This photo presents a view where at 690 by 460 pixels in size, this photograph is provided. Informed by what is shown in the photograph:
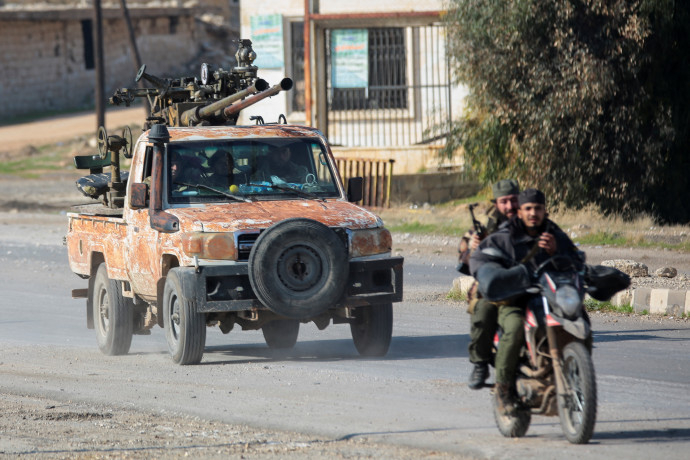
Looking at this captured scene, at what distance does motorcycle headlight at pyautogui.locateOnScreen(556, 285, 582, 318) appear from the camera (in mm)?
6289

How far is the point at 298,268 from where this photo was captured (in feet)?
30.7

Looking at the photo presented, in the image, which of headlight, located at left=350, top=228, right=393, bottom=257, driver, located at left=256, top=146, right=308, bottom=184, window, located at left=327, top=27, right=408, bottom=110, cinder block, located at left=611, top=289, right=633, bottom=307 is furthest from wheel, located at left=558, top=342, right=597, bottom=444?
window, located at left=327, top=27, right=408, bottom=110

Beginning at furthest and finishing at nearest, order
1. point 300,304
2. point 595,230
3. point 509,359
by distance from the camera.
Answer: point 595,230 < point 300,304 < point 509,359

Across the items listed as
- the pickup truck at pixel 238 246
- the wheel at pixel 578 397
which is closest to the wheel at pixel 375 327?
the pickup truck at pixel 238 246

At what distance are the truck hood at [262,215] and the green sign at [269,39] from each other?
17.8 meters

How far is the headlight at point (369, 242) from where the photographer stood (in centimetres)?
970

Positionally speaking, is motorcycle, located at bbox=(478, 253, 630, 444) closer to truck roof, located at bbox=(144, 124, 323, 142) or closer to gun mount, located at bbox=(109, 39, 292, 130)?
truck roof, located at bbox=(144, 124, 323, 142)

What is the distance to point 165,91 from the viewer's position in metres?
12.6

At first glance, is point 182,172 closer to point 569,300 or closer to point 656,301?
point 569,300

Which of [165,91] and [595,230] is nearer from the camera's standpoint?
[165,91]

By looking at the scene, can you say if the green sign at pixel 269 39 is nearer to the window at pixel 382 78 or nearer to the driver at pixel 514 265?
the window at pixel 382 78

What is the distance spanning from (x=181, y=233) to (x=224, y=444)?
2991 mm

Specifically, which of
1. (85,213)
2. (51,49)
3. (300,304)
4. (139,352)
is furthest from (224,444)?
(51,49)

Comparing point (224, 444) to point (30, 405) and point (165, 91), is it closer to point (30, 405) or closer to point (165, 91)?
point (30, 405)
